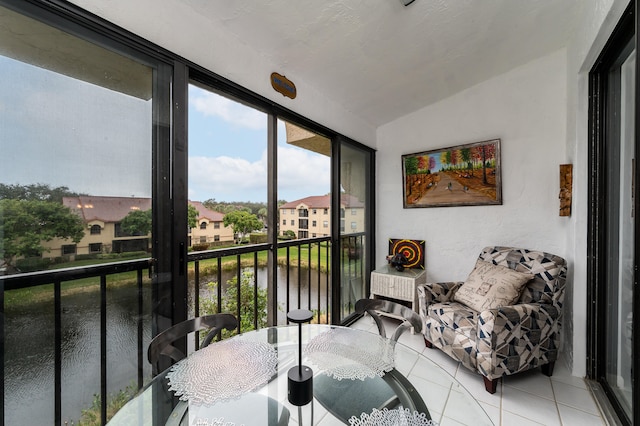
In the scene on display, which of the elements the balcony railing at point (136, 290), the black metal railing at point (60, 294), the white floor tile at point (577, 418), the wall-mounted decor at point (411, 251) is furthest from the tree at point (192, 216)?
the white floor tile at point (577, 418)

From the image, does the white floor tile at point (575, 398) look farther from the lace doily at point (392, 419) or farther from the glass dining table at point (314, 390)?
the lace doily at point (392, 419)

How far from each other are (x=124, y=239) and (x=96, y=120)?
0.60m

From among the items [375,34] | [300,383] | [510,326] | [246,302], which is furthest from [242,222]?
[510,326]

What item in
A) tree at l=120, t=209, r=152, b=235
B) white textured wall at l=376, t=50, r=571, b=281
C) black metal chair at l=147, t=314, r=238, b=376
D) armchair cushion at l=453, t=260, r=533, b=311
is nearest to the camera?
black metal chair at l=147, t=314, r=238, b=376

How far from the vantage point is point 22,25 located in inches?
40.9

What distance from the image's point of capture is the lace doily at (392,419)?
86 cm

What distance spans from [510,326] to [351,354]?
133 cm

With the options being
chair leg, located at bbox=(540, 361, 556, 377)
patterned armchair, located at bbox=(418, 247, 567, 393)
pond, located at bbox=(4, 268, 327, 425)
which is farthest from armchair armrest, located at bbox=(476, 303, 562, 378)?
pond, located at bbox=(4, 268, 327, 425)

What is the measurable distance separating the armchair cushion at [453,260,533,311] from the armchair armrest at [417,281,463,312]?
8 centimetres

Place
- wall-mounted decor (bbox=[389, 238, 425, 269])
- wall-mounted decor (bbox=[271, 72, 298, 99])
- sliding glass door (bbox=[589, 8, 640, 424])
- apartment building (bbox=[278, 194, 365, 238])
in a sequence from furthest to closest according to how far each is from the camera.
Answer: wall-mounted decor (bbox=[389, 238, 425, 269]) → apartment building (bbox=[278, 194, 365, 238]) → wall-mounted decor (bbox=[271, 72, 298, 99]) → sliding glass door (bbox=[589, 8, 640, 424])

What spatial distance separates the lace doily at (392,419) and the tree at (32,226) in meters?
1.44

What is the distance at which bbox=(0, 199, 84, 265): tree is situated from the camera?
1.01 meters

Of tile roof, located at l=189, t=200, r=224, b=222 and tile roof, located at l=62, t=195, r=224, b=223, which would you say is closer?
tile roof, located at l=62, t=195, r=224, b=223

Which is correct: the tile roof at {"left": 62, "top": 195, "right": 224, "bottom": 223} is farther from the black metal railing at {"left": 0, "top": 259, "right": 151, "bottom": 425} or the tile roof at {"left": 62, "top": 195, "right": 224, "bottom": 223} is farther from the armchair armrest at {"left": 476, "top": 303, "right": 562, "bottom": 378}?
the armchair armrest at {"left": 476, "top": 303, "right": 562, "bottom": 378}
